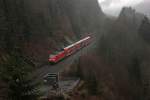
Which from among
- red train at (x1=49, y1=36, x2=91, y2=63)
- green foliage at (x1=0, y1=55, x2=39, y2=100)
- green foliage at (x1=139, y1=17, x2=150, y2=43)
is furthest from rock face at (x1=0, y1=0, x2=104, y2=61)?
green foliage at (x1=0, y1=55, x2=39, y2=100)

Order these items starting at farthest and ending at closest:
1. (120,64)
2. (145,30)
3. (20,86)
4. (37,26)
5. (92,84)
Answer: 1. (145,30)
2. (37,26)
3. (120,64)
4. (92,84)
5. (20,86)

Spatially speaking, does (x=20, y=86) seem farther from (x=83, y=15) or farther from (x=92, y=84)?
(x=83, y=15)

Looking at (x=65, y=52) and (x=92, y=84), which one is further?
(x=65, y=52)

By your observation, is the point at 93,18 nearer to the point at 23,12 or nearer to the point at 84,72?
the point at 23,12

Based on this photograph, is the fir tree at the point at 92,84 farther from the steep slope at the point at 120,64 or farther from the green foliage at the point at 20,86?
the green foliage at the point at 20,86

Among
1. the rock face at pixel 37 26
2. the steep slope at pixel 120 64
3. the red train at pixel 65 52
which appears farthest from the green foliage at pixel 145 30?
the rock face at pixel 37 26

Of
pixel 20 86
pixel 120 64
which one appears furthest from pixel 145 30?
pixel 20 86

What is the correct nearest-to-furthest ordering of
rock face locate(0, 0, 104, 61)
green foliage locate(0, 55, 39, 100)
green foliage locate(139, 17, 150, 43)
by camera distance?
green foliage locate(0, 55, 39, 100) < rock face locate(0, 0, 104, 61) < green foliage locate(139, 17, 150, 43)

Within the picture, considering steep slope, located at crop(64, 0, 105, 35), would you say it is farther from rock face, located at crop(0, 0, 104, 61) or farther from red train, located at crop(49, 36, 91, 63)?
red train, located at crop(49, 36, 91, 63)
